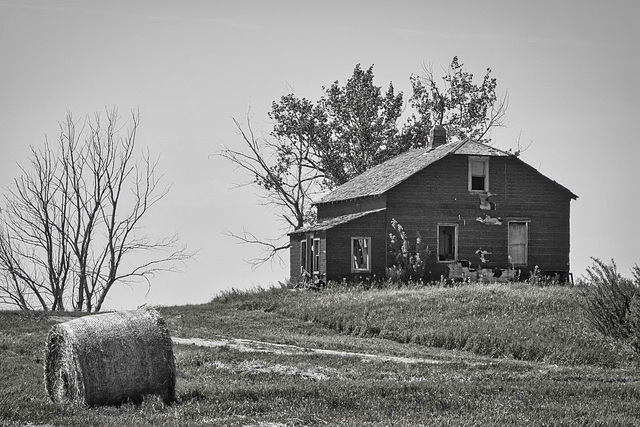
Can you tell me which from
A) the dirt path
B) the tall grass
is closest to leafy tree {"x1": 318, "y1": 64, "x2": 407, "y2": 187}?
the tall grass

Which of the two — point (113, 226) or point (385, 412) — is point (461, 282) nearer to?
point (113, 226)

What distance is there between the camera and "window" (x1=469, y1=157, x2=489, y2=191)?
42.0 metres

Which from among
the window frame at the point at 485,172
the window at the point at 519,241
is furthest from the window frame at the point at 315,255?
the window at the point at 519,241

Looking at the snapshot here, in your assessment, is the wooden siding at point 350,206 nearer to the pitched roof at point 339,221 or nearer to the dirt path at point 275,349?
the pitched roof at point 339,221

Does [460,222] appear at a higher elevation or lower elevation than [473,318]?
higher

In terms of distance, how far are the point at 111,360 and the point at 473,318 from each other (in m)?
15.7

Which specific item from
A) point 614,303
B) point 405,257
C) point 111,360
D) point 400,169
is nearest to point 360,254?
point 405,257

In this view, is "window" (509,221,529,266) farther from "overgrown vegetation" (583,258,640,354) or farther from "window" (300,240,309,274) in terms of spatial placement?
"overgrown vegetation" (583,258,640,354)

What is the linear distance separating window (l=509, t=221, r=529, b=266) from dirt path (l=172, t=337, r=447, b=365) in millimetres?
21167

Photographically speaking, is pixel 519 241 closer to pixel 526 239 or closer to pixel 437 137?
pixel 526 239

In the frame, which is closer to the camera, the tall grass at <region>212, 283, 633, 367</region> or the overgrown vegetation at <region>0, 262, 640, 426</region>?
the overgrown vegetation at <region>0, 262, 640, 426</region>

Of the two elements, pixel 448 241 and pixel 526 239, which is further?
pixel 526 239

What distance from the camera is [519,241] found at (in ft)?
139

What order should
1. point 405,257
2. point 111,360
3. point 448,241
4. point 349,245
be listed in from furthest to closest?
point 448,241 → point 349,245 → point 405,257 → point 111,360
